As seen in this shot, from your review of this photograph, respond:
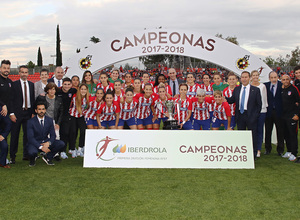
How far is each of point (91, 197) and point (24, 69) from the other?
3.41 m

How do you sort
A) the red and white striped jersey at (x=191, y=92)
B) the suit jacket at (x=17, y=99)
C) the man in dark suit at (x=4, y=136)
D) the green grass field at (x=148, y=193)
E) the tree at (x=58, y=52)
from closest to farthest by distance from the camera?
the green grass field at (x=148, y=193) < the man in dark suit at (x=4, y=136) < the suit jacket at (x=17, y=99) < the red and white striped jersey at (x=191, y=92) < the tree at (x=58, y=52)

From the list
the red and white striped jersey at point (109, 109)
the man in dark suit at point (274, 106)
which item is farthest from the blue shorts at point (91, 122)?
the man in dark suit at point (274, 106)

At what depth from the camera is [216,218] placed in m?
3.60

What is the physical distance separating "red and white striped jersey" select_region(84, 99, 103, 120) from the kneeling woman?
117mm

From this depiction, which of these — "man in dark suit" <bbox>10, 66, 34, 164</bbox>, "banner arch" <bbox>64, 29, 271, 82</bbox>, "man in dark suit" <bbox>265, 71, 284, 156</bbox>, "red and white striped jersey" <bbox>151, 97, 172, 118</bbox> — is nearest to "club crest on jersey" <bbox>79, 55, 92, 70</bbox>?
"banner arch" <bbox>64, 29, 271, 82</bbox>

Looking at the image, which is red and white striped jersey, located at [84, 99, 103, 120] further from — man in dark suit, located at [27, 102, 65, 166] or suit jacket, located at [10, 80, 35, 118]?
suit jacket, located at [10, 80, 35, 118]

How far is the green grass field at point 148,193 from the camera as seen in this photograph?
376 centimetres

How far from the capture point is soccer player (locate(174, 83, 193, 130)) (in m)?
6.80

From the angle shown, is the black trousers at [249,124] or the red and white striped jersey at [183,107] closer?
the black trousers at [249,124]

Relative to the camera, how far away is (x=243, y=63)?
916 cm

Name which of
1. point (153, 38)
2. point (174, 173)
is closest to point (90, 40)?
point (153, 38)

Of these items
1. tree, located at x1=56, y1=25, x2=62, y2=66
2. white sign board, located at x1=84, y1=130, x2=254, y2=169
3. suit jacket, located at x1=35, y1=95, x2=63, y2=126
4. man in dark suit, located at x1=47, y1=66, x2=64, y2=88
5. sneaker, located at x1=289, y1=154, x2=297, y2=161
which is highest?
tree, located at x1=56, y1=25, x2=62, y2=66

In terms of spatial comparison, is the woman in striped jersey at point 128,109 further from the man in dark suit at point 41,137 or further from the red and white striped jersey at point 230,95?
the red and white striped jersey at point 230,95

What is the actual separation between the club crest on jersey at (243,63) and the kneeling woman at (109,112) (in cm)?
411
